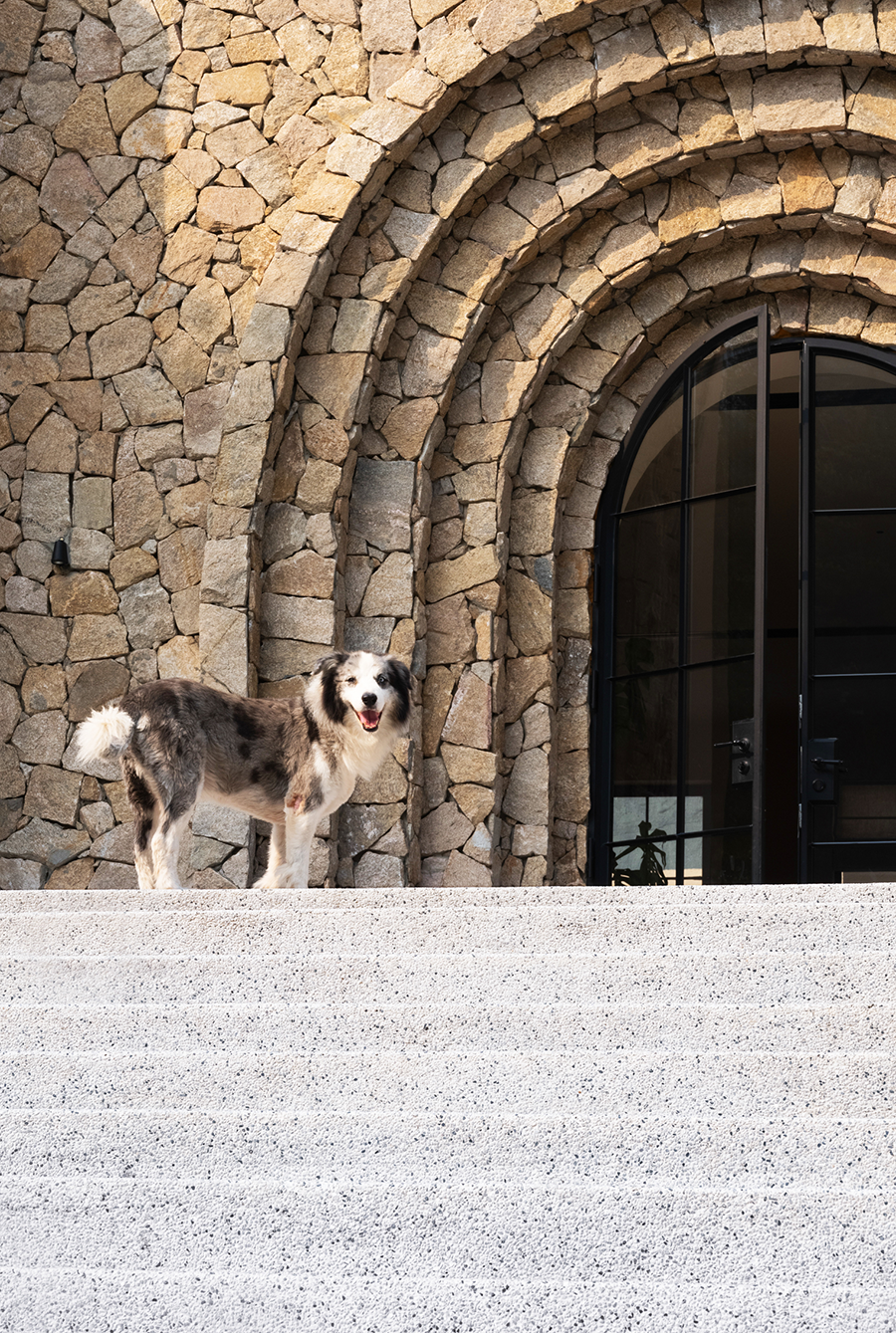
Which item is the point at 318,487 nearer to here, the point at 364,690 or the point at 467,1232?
the point at 364,690

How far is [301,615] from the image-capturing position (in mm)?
7000

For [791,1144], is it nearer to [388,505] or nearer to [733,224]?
[388,505]

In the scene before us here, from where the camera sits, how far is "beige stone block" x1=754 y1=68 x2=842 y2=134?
6.87 meters

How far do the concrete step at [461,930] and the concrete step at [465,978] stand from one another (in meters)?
0.04

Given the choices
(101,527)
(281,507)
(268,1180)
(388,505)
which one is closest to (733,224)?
(388,505)

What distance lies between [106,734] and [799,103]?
15.6 ft

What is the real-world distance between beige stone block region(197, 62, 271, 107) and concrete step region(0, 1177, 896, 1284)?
6.47 meters

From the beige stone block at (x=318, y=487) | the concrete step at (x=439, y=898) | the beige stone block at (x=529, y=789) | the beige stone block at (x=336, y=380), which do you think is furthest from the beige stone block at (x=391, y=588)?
the concrete step at (x=439, y=898)

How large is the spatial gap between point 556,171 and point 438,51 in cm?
86

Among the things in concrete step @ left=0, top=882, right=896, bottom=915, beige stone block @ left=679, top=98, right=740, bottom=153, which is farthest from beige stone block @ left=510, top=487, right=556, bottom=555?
Result: concrete step @ left=0, top=882, right=896, bottom=915

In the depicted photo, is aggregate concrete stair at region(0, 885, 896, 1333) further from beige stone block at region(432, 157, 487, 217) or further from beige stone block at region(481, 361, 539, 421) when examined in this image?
beige stone block at region(432, 157, 487, 217)

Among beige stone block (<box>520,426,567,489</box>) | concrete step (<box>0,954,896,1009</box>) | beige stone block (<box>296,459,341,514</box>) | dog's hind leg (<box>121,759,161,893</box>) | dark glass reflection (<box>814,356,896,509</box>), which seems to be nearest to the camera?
concrete step (<box>0,954,896,1009</box>)

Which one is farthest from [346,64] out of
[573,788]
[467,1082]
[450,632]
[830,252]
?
[467,1082]

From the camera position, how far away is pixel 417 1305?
222 cm
